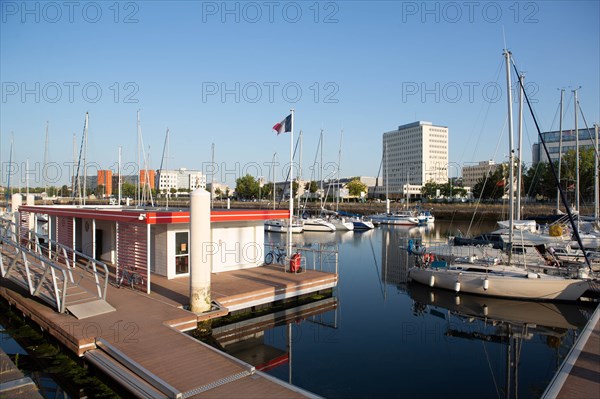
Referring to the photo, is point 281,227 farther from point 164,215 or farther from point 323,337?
point 323,337

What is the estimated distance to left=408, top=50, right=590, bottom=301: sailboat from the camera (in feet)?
63.1

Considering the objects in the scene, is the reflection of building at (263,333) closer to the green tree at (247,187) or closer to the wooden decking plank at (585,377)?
the wooden decking plank at (585,377)

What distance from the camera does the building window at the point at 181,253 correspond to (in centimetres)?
1758

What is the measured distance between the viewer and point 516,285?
19672mm

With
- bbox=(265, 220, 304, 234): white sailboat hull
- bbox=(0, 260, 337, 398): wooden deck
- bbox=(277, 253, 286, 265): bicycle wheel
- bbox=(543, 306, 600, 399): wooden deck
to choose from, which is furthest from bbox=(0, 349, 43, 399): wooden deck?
bbox=(265, 220, 304, 234): white sailboat hull

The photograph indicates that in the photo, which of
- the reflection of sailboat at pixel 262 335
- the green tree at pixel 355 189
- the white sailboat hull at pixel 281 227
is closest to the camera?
the reflection of sailboat at pixel 262 335

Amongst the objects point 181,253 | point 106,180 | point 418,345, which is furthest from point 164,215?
point 106,180

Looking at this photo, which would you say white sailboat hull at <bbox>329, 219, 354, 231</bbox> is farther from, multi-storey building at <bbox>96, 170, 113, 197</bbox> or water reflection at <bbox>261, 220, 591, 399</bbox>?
multi-storey building at <bbox>96, 170, 113, 197</bbox>

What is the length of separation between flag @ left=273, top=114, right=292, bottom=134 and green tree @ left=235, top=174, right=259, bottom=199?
391 feet

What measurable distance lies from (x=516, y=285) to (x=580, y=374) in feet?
36.3

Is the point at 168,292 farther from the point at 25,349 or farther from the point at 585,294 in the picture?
the point at 585,294

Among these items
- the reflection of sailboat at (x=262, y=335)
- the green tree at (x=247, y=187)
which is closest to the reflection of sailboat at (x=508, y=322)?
the reflection of sailboat at (x=262, y=335)

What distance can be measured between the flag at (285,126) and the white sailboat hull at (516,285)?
11032 millimetres

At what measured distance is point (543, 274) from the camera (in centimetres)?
2033
